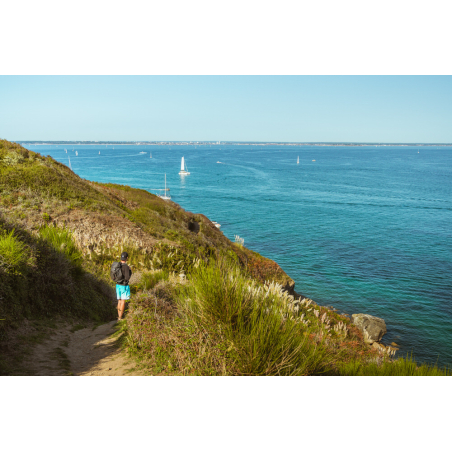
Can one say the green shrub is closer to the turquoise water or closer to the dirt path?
the dirt path

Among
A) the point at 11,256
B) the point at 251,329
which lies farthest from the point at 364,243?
the point at 11,256

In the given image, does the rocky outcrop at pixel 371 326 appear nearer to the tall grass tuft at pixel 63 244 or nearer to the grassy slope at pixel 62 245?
the grassy slope at pixel 62 245

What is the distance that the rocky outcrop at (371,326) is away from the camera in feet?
52.7

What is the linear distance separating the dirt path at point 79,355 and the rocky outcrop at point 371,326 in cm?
1407

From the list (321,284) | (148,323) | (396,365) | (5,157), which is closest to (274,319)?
(396,365)

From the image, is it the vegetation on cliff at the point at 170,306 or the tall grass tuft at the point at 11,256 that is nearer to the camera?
the vegetation on cliff at the point at 170,306

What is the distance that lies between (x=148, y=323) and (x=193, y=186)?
246ft

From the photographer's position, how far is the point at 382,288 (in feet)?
73.9

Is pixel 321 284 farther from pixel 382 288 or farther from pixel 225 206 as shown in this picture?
pixel 225 206

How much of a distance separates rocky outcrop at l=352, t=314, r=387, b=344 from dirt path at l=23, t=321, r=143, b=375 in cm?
1407

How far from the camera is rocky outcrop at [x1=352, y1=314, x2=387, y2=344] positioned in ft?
52.7

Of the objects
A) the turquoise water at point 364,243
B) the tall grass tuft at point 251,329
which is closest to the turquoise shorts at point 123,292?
the tall grass tuft at point 251,329

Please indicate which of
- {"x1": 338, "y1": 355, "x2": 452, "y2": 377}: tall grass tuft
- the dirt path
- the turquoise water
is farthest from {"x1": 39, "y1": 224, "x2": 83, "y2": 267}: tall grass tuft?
the turquoise water

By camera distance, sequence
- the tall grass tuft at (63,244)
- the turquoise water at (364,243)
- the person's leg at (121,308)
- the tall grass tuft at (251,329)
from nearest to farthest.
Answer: the tall grass tuft at (251,329), the person's leg at (121,308), the tall grass tuft at (63,244), the turquoise water at (364,243)
